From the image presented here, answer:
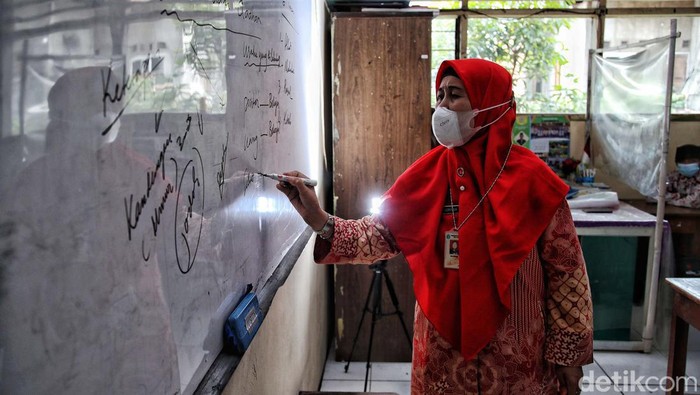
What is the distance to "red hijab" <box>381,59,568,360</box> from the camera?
4.96 feet

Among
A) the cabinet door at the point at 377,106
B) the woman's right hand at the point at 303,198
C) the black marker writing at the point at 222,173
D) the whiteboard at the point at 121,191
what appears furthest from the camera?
→ the cabinet door at the point at 377,106

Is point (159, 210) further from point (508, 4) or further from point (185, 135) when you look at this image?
point (508, 4)

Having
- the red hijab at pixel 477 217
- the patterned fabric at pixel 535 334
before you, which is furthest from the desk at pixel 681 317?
the red hijab at pixel 477 217

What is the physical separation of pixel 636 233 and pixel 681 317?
1155mm

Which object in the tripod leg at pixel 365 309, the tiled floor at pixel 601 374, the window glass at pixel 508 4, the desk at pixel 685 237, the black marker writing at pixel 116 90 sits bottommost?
the tiled floor at pixel 601 374

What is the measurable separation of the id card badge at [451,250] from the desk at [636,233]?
2.30 meters

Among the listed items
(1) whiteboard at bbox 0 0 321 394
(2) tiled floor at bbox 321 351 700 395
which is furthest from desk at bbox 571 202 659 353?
(1) whiteboard at bbox 0 0 321 394

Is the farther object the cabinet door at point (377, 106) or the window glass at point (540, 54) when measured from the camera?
the window glass at point (540, 54)

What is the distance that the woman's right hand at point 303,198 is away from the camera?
4.75ft

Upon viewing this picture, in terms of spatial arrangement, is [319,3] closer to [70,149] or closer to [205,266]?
[205,266]

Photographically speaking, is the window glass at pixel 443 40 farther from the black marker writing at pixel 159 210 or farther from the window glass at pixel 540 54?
the black marker writing at pixel 159 210

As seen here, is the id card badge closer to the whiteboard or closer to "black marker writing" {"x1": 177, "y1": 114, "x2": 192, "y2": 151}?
the whiteboard

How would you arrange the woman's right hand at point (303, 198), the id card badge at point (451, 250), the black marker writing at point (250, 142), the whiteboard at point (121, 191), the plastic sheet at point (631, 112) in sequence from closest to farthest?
the whiteboard at point (121, 191), the black marker writing at point (250, 142), the woman's right hand at point (303, 198), the id card badge at point (451, 250), the plastic sheet at point (631, 112)

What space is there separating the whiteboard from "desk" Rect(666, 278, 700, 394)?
2070 mm
